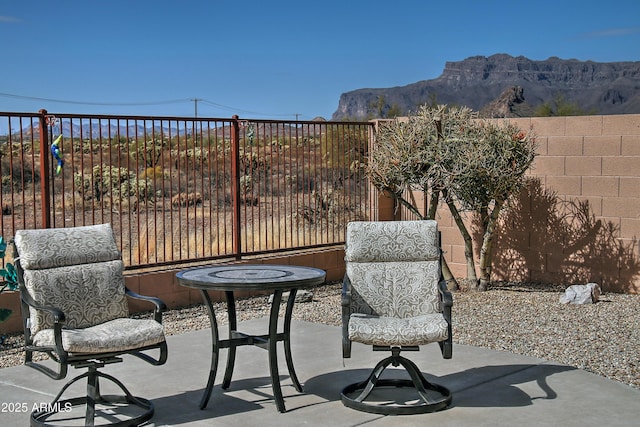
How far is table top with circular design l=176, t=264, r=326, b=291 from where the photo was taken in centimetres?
586

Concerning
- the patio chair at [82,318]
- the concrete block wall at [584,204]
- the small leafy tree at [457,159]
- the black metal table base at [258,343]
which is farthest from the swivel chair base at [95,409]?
the concrete block wall at [584,204]

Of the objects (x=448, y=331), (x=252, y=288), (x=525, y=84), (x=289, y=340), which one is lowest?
(x=289, y=340)

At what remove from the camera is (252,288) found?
5.81 meters

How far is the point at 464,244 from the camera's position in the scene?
11867mm

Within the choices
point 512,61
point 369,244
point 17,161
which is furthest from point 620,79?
point 369,244

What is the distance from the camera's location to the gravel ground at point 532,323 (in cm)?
764

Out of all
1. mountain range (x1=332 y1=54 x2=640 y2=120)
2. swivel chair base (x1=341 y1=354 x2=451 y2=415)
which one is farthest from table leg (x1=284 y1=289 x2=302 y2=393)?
mountain range (x1=332 y1=54 x2=640 y2=120)

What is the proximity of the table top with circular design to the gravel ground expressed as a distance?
2.37m

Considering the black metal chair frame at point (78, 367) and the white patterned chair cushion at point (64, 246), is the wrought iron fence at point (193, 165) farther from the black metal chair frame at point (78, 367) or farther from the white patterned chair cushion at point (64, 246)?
the black metal chair frame at point (78, 367)

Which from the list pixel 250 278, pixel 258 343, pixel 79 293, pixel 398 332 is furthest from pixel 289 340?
pixel 79 293

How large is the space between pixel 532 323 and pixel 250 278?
4028 millimetres

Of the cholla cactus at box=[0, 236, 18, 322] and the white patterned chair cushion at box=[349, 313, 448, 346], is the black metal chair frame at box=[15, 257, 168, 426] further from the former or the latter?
the cholla cactus at box=[0, 236, 18, 322]

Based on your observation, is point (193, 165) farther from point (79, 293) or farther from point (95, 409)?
point (95, 409)

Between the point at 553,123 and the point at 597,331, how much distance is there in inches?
132
